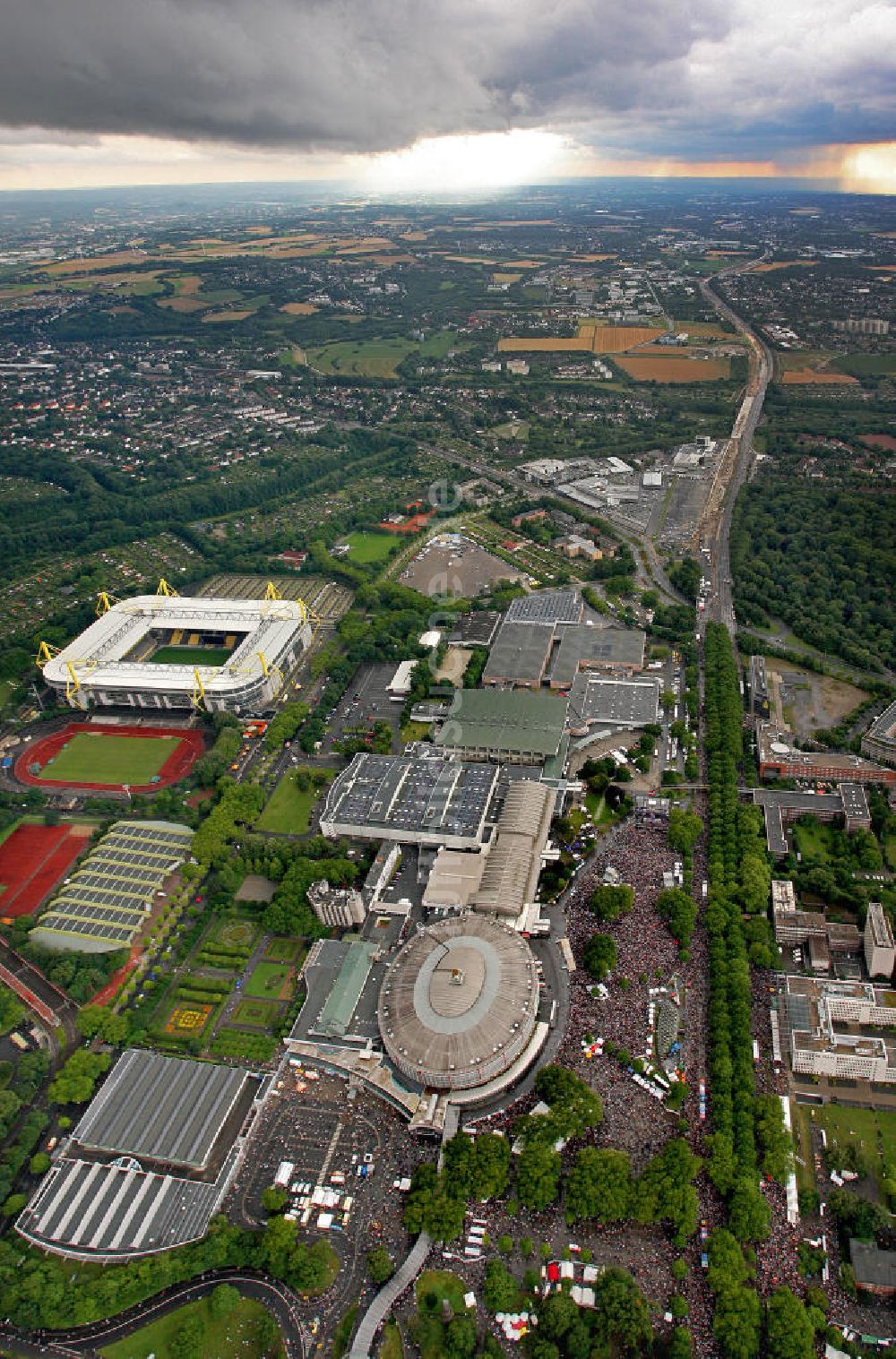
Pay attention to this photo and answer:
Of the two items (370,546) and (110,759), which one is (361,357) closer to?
(370,546)

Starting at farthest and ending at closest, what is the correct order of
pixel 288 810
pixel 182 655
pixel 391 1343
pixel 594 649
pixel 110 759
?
1. pixel 182 655
2. pixel 594 649
3. pixel 110 759
4. pixel 288 810
5. pixel 391 1343

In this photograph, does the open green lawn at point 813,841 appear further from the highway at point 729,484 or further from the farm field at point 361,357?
the farm field at point 361,357

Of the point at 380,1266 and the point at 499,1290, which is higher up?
the point at 380,1266

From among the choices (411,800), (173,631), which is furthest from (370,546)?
(411,800)

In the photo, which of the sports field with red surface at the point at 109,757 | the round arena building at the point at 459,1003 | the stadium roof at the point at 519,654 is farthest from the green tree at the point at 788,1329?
the sports field with red surface at the point at 109,757

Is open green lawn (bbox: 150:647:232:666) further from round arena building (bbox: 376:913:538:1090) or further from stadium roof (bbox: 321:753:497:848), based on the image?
round arena building (bbox: 376:913:538:1090)

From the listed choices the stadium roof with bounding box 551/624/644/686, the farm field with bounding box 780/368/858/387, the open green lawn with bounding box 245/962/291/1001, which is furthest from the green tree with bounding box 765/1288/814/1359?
the farm field with bounding box 780/368/858/387

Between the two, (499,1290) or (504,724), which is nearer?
(499,1290)

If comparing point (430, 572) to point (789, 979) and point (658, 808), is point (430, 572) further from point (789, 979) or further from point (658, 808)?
point (789, 979)
